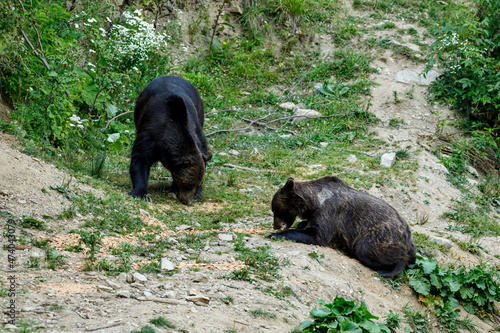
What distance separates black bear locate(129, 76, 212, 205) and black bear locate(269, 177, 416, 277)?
1.80 metres

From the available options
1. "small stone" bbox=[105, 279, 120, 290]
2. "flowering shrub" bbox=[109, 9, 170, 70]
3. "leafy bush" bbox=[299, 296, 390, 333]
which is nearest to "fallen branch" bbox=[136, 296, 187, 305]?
"small stone" bbox=[105, 279, 120, 290]

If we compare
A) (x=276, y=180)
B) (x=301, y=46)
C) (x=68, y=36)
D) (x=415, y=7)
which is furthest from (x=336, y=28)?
(x=68, y=36)

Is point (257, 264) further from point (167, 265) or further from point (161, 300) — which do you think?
point (161, 300)

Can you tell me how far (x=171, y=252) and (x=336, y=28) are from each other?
12.6 metres

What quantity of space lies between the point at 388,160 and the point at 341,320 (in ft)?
23.0

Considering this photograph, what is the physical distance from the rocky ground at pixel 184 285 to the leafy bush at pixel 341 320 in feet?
0.99

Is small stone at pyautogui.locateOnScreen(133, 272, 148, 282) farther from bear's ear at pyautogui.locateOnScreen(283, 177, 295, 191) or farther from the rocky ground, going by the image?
bear's ear at pyautogui.locateOnScreen(283, 177, 295, 191)

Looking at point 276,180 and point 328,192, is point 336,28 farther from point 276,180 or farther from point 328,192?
point 328,192

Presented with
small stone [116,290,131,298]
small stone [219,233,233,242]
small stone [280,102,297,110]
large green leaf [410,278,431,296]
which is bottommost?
large green leaf [410,278,431,296]

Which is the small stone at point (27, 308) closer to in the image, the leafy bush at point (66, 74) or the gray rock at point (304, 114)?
the leafy bush at point (66, 74)

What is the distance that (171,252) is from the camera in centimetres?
529

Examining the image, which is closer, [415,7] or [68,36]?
[68,36]

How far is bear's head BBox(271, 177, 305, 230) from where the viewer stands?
6379 millimetres

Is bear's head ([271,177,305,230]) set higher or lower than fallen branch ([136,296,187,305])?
higher
